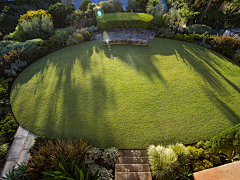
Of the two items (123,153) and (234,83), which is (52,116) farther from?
(234,83)

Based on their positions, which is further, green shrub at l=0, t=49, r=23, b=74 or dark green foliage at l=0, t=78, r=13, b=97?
green shrub at l=0, t=49, r=23, b=74

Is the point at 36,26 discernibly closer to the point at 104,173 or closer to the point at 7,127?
the point at 7,127

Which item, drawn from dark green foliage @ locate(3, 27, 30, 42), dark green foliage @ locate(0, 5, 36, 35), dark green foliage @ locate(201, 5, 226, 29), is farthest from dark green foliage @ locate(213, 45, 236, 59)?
dark green foliage @ locate(0, 5, 36, 35)

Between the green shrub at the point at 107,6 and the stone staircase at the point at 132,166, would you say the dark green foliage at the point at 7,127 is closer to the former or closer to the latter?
the stone staircase at the point at 132,166

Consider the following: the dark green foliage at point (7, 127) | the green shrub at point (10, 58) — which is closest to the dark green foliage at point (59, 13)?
the green shrub at point (10, 58)

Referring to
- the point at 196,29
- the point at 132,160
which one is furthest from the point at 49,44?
the point at 196,29

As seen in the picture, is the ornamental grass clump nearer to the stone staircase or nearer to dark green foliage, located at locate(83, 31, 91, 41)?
the stone staircase

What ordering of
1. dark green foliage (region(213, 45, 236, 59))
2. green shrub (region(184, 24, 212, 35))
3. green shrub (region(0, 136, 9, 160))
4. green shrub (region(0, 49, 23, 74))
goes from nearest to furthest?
green shrub (region(0, 136, 9, 160)), green shrub (region(0, 49, 23, 74)), dark green foliage (region(213, 45, 236, 59)), green shrub (region(184, 24, 212, 35))
